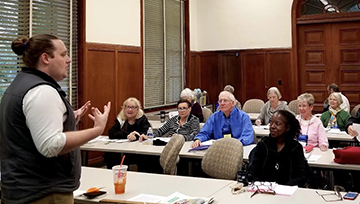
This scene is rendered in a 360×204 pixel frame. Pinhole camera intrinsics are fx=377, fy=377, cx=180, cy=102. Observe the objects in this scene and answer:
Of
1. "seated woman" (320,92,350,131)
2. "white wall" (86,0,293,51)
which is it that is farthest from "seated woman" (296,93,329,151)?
"white wall" (86,0,293,51)

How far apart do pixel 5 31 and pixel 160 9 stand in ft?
14.2

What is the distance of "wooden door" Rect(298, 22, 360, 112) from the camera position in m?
9.15

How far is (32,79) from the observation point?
1.85 m

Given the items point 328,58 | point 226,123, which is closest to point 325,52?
point 328,58

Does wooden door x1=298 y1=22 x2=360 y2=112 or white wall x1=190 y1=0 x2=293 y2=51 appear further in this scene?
white wall x1=190 y1=0 x2=293 y2=51

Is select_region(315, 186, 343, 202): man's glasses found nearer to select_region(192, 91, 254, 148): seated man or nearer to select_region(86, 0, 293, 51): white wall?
select_region(192, 91, 254, 148): seated man

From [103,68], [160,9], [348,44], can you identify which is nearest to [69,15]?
[103,68]

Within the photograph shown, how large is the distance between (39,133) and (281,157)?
2253 millimetres

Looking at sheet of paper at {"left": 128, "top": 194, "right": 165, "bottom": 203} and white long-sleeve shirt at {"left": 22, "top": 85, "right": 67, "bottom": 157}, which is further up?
white long-sleeve shirt at {"left": 22, "top": 85, "right": 67, "bottom": 157}

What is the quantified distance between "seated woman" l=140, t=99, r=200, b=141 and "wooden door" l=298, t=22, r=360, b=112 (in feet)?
17.1

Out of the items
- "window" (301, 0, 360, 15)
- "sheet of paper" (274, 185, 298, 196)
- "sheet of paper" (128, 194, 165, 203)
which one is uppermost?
"window" (301, 0, 360, 15)

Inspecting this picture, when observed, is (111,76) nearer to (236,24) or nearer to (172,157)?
(172,157)

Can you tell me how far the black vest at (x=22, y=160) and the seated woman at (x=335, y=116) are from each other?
511 centimetres

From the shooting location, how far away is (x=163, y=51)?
30.5ft
